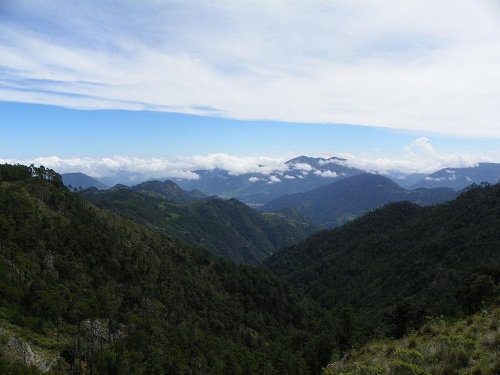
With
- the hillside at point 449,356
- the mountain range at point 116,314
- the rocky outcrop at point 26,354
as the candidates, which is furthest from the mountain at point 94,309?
the hillside at point 449,356

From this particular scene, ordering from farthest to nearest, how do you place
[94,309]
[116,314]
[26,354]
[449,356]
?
[116,314] < [94,309] < [26,354] < [449,356]

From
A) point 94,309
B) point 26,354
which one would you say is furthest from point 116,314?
point 26,354

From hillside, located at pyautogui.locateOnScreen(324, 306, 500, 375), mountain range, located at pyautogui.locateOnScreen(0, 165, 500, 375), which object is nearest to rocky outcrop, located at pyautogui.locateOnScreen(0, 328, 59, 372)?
mountain range, located at pyautogui.locateOnScreen(0, 165, 500, 375)

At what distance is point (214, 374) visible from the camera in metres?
103

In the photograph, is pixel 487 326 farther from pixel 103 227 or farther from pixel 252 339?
pixel 103 227

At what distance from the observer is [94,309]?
379 ft

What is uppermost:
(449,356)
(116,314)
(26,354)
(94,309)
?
(449,356)

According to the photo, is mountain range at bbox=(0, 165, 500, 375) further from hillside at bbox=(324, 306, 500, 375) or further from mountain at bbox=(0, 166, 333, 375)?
mountain at bbox=(0, 166, 333, 375)

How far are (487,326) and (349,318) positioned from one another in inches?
3452

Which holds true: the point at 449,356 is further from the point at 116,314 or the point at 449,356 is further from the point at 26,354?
the point at 116,314

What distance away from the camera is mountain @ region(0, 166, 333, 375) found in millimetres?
86875

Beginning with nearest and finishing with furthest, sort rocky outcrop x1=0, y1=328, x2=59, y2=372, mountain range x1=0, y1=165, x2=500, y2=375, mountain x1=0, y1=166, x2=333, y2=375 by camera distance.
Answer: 1. mountain range x1=0, y1=165, x2=500, y2=375
2. rocky outcrop x1=0, y1=328, x2=59, y2=372
3. mountain x1=0, y1=166, x2=333, y2=375

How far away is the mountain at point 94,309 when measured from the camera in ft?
285

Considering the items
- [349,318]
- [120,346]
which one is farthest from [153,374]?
[349,318]
